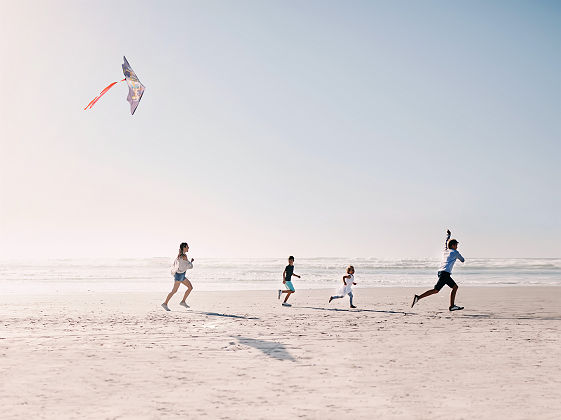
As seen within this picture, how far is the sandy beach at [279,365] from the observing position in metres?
5.01

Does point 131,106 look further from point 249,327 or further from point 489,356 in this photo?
point 489,356

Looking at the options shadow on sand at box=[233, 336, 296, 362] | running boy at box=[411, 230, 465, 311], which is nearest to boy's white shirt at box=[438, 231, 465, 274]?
running boy at box=[411, 230, 465, 311]

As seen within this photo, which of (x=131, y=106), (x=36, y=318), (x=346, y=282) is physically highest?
(x=131, y=106)

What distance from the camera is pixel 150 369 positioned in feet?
21.6

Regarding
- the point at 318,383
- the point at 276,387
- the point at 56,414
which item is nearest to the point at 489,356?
the point at 318,383

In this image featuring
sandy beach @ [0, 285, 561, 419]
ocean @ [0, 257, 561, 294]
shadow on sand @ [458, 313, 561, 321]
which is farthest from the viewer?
ocean @ [0, 257, 561, 294]

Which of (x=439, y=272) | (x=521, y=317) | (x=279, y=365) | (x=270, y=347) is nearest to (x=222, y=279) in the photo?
(x=439, y=272)

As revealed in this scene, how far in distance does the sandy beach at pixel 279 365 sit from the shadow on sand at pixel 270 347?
0.03m

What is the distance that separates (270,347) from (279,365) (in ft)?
4.28

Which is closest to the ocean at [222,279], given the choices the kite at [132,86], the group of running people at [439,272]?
the group of running people at [439,272]

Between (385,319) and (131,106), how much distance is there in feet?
25.6

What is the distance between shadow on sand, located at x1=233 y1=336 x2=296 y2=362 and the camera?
7.40 meters

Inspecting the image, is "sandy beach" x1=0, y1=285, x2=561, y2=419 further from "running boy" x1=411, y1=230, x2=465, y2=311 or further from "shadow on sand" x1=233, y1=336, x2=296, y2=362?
"running boy" x1=411, y1=230, x2=465, y2=311

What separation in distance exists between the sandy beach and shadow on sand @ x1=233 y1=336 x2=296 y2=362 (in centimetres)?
3
